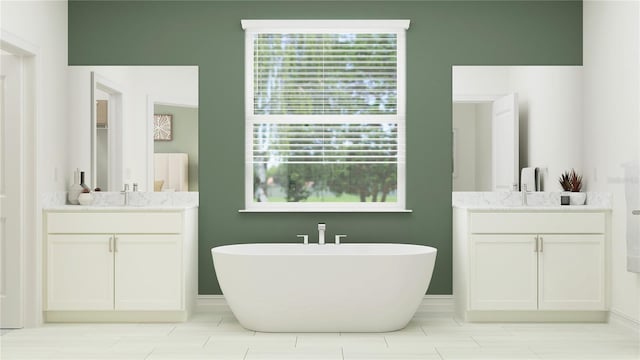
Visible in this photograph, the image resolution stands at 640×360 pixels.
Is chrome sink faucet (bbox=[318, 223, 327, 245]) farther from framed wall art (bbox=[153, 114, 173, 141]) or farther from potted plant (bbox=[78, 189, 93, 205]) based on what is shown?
potted plant (bbox=[78, 189, 93, 205])

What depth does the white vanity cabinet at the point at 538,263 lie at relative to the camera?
4617 mm

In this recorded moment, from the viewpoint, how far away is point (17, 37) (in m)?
4.27

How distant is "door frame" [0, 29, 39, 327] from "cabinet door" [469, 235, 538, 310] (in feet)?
9.93

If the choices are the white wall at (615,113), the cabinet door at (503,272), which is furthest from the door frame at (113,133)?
the white wall at (615,113)

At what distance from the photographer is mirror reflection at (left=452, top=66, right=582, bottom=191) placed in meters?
5.04

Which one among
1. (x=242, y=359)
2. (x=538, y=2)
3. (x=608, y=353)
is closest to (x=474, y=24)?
(x=538, y=2)

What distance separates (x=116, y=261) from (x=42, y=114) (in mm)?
1152

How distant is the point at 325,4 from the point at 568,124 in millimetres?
2074

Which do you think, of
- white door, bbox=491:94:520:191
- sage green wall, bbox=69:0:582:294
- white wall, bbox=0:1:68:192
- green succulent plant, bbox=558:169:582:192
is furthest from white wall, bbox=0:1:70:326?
green succulent plant, bbox=558:169:582:192

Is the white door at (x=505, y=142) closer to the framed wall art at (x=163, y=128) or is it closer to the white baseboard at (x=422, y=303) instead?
the white baseboard at (x=422, y=303)

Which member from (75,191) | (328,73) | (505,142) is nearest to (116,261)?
(75,191)

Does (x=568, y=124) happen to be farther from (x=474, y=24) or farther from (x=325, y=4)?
(x=325, y=4)

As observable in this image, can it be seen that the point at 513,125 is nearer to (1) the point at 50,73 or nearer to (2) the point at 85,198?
(2) the point at 85,198

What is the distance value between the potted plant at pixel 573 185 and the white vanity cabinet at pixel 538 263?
30 centimetres
